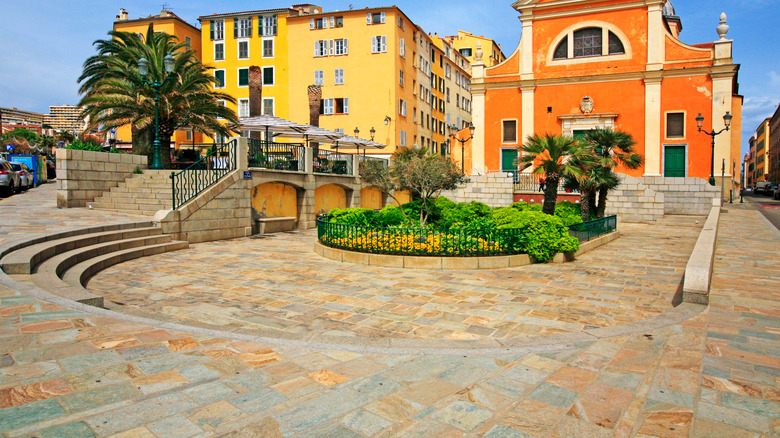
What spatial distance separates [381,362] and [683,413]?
8.58 ft

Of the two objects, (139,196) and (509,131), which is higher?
(509,131)

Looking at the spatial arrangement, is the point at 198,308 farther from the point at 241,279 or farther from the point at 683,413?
the point at 683,413

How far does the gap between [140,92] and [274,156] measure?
956 cm

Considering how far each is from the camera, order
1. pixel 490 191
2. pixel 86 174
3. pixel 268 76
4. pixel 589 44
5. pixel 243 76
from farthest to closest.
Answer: pixel 243 76 < pixel 268 76 < pixel 589 44 < pixel 490 191 < pixel 86 174

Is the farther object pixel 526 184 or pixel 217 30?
pixel 217 30

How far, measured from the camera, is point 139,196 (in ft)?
55.7

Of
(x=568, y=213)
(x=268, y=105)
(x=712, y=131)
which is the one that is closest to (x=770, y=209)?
(x=712, y=131)

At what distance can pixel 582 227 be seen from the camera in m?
14.7

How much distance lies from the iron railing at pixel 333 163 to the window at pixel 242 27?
2552 cm

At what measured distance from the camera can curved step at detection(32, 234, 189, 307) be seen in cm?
687

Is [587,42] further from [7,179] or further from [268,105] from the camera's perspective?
[7,179]

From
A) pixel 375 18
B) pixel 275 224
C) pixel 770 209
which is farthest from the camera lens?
pixel 375 18

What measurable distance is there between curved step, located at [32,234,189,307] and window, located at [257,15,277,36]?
35.4m

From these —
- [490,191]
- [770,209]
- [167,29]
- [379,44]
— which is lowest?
[770,209]
